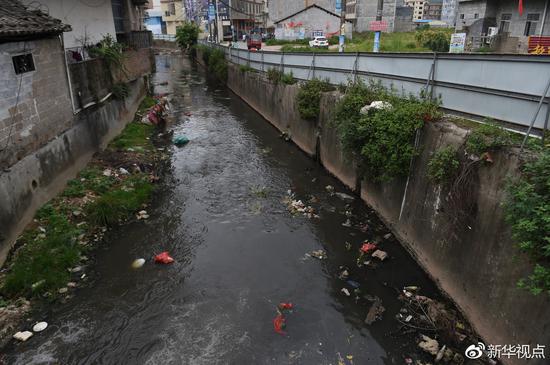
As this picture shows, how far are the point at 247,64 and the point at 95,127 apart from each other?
44.3 feet

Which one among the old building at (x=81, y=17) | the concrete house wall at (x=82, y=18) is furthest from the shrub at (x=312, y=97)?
the concrete house wall at (x=82, y=18)

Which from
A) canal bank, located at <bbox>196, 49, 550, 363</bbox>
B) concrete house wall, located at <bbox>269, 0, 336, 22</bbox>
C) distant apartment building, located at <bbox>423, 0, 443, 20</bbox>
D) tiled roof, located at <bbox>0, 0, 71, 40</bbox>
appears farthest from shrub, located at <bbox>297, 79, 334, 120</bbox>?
distant apartment building, located at <bbox>423, 0, 443, 20</bbox>

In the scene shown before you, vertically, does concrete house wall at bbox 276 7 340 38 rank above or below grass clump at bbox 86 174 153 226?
above

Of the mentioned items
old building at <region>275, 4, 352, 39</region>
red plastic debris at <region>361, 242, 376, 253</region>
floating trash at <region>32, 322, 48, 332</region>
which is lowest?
floating trash at <region>32, 322, 48, 332</region>

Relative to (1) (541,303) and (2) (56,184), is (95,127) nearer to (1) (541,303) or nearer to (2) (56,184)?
(2) (56,184)

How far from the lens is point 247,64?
23703mm

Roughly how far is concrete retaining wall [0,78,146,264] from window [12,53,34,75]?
175 cm

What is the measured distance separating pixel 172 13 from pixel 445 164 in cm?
8638

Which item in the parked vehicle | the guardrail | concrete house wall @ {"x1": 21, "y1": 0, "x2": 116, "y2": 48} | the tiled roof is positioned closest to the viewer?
the guardrail

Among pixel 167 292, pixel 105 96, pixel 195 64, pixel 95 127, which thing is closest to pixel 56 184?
pixel 95 127

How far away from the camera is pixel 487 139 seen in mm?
5441

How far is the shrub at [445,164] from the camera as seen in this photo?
19.5 ft

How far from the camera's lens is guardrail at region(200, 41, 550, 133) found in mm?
5430

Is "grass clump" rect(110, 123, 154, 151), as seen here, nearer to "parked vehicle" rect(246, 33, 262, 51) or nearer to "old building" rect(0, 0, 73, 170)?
"old building" rect(0, 0, 73, 170)
